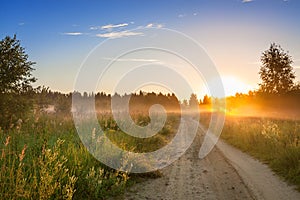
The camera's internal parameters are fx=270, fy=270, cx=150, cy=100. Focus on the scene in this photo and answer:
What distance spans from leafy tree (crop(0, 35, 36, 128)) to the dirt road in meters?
8.06

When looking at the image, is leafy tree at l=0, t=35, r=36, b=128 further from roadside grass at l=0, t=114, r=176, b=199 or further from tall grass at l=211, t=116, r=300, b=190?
tall grass at l=211, t=116, r=300, b=190

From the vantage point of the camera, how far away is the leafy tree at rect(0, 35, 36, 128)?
12812mm

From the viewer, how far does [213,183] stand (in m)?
7.59

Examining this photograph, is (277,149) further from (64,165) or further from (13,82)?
(13,82)

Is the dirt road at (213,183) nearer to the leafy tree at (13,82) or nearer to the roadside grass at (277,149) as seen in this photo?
the roadside grass at (277,149)

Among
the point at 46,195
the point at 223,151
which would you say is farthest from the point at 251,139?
the point at 46,195

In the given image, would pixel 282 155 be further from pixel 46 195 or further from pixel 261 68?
pixel 261 68

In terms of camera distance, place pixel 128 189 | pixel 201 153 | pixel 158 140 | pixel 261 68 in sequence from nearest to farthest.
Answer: pixel 128 189 → pixel 201 153 → pixel 158 140 → pixel 261 68

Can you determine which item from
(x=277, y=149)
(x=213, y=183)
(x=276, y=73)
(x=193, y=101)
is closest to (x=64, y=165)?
(x=213, y=183)

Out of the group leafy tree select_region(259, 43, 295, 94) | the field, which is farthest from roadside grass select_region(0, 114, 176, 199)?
leafy tree select_region(259, 43, 295, 94)

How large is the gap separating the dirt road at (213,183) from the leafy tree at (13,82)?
8062 mm

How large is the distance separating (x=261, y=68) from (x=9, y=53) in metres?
43.2

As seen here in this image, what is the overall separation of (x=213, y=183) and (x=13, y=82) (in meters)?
11.1

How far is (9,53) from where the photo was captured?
1374 cm
